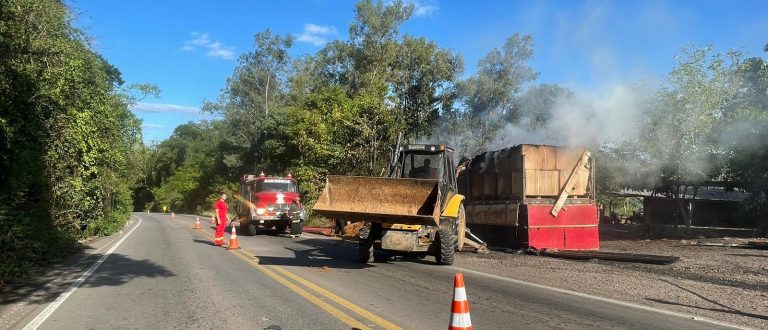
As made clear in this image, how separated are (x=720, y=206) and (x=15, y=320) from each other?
125 feet

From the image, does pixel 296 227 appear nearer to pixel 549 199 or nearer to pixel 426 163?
pixel 426 163

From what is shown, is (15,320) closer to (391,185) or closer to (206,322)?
(206,322)

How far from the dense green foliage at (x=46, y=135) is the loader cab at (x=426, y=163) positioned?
803 cm

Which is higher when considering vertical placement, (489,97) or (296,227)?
(489,97)

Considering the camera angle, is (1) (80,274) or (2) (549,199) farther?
(2) (549,199)

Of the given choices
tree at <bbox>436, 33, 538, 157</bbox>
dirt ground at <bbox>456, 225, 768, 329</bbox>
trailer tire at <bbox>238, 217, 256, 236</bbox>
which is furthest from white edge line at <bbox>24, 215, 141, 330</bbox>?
tree at <bbox>436, 33, 538, 157</bbox>

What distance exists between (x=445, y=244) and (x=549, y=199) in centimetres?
480

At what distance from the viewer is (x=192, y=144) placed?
293ft

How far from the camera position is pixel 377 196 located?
11234mm

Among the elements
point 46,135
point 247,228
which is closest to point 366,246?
point 46,135

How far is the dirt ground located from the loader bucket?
213 cm

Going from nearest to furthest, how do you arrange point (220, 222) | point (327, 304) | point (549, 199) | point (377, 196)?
point (327, 304)
point (377, 196)
point (549, 199)
point (220, 222)

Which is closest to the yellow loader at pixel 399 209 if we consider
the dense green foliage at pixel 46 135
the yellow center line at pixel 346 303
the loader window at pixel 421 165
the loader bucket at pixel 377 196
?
the loader bucket at pixel 377 196

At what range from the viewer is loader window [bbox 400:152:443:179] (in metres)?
13.1
